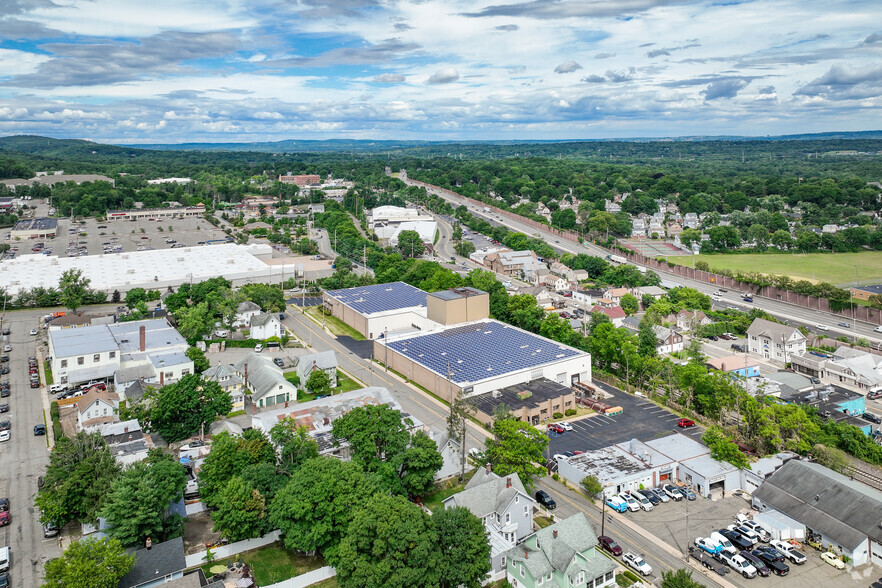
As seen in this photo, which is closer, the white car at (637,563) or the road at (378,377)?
the white car at (637,563)

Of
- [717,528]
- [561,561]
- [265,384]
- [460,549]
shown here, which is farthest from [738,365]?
[265,384]

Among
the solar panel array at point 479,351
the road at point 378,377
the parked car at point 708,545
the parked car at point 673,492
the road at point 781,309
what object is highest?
the solar panel array at point 479,351

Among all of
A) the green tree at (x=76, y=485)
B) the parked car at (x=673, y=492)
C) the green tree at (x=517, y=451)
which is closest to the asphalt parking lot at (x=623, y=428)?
the green tree at (x=517, y=451)

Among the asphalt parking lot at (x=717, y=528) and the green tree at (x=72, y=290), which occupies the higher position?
the green tree at (x=72, y=290)

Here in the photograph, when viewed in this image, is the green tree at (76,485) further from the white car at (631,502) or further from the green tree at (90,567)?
the white car at (631,502)

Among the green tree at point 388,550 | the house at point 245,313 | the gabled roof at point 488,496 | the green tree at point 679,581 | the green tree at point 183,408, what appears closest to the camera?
the green tree at point 388,550

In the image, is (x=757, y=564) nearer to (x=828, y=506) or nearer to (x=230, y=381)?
(x=828, y=506)

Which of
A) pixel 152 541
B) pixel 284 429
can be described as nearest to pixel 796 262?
pixel 284 429

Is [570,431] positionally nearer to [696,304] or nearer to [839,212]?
[696,304]
